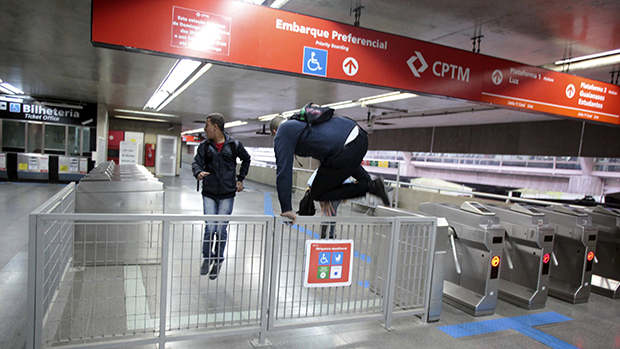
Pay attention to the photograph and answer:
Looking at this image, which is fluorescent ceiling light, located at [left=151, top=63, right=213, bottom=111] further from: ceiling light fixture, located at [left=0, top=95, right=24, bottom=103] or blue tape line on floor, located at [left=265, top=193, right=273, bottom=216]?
ceiling light fixture, located at [left=0, top=95, right=24, bottom=103]

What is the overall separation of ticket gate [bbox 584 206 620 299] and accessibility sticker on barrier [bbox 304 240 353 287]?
3.94m

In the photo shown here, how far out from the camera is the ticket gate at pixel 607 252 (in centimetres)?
495

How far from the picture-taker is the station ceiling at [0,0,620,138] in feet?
13.4

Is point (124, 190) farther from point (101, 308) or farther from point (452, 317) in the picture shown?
point (452, 317)

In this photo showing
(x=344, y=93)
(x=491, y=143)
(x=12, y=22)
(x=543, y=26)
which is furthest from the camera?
(x=491, y=143)

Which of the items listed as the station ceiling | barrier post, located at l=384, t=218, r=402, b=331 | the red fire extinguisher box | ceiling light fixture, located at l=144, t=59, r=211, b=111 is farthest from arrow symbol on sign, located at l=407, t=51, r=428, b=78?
the red fire extinguisher box

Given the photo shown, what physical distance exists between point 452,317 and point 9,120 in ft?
51.0

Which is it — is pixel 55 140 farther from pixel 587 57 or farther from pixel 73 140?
pixel 587 57

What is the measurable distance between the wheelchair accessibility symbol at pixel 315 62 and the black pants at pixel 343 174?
1.06 metres

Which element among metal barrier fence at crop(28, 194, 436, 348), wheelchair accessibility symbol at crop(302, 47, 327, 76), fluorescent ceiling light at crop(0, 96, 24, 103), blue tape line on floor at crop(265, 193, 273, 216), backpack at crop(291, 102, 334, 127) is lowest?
blue tape line on floor at crop(265, 193, 273, 216)

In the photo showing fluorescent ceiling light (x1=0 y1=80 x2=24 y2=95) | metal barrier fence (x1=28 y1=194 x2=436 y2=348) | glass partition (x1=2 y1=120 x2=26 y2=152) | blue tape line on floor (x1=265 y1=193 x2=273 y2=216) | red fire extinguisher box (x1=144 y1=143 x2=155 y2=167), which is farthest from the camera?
red fire extinguisher box (x1=144 y1=143 x2=155 y2=167)

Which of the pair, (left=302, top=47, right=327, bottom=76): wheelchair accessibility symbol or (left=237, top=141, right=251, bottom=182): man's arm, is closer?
(left=302, top=47, right=327, bottom=76): wheelchair accessibility symbol

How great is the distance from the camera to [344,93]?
895 centimetres

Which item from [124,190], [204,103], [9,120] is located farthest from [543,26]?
[9,120]
